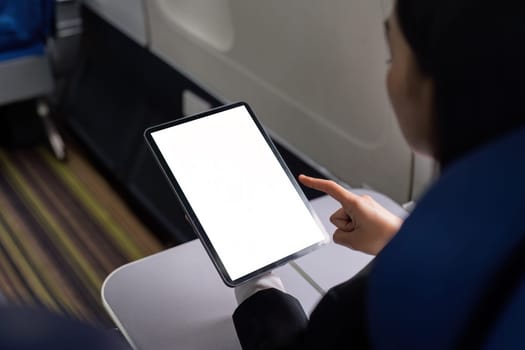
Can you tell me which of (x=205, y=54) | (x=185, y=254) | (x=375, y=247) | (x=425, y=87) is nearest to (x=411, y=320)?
(x=425, y=87)

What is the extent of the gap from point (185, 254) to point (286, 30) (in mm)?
637

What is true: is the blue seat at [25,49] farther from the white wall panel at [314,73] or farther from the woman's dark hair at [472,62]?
the woman's dark hair at [472,62]

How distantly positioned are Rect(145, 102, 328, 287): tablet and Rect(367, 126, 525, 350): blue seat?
14.9 inches

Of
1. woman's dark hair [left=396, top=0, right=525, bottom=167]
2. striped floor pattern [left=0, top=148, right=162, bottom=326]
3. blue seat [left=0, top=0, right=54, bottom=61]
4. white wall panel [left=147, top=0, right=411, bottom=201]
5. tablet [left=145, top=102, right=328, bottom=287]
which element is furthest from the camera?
blue seat [left=0, top=0, right=54, bottom=61]

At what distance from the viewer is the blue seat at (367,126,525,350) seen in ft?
1.49

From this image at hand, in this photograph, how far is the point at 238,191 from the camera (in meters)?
0.90

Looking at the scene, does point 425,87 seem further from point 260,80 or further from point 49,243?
point 49,243

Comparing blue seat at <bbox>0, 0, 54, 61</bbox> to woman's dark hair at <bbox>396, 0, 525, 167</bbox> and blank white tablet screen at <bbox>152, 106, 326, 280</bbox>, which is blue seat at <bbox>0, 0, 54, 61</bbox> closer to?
blank white tablet screen at <bbox>152, 106, 326, 280</bbox>

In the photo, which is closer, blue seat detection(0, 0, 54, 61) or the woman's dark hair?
the woman's dark hair

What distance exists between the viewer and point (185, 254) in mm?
1059

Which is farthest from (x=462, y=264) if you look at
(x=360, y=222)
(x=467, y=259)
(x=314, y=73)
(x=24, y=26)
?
(x=24, y=26)

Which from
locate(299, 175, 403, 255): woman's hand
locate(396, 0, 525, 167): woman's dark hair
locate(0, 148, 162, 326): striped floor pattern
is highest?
locate(396, 0, 525, 167): woman's dark hair

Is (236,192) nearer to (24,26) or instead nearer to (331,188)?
(331,188)

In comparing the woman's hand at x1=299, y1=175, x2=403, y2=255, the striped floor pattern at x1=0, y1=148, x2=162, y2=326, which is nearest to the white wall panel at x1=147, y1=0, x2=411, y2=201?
the woman's hand at x1=299, y1=175, x2=403, y2=255
